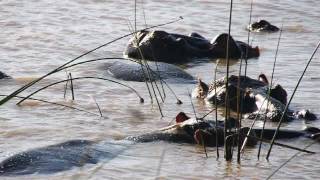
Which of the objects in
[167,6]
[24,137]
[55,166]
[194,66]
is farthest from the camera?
[167,6]

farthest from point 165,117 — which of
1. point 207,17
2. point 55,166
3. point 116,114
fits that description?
point 207,17

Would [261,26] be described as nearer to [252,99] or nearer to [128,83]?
[128,83]

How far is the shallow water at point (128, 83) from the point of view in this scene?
5168 millimetres

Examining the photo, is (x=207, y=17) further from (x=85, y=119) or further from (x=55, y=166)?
(x=55, y=166)

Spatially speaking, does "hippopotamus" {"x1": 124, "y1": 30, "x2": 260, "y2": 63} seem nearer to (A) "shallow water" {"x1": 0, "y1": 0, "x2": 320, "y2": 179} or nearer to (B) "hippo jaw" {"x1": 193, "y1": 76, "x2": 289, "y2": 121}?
(A) "shallow water" {"x1": 0, "y1": 0, "x2": 320, "y2": 179}

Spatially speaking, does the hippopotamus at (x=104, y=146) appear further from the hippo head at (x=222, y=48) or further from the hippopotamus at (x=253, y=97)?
the hippo head at (x=222, y=48)

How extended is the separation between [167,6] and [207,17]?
981 millimetres

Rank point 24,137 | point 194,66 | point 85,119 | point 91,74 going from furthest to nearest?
1. point 194,66
2. point 91,74
3. point 85,119
4. point 24,137

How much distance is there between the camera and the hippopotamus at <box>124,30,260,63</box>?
9.19 metres

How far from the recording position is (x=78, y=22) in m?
11.2

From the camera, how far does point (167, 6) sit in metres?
12.9

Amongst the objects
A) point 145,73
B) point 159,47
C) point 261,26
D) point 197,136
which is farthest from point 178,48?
point 197,136

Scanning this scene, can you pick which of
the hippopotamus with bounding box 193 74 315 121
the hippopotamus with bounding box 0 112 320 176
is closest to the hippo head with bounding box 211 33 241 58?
the hippopotamus with bounding box 193 74 315 121

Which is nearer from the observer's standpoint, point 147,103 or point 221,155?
point 221,155
